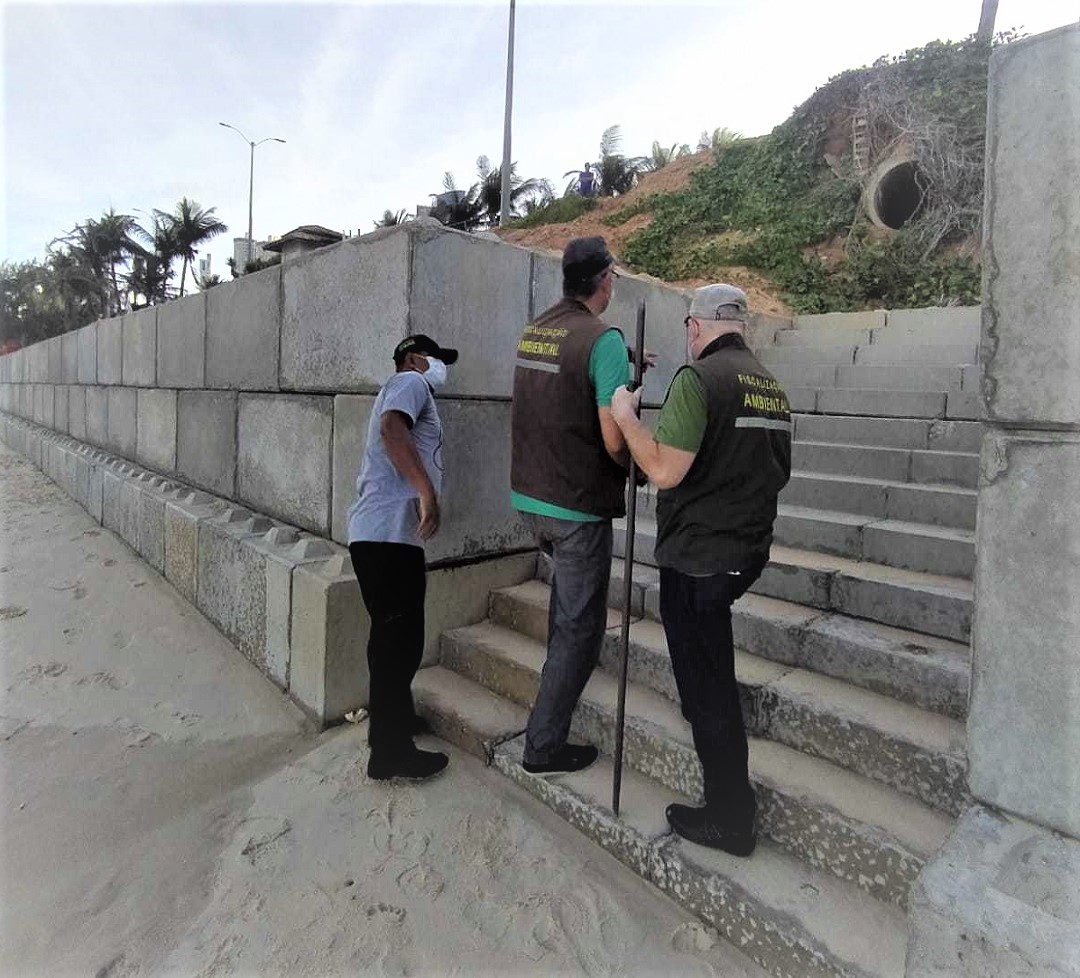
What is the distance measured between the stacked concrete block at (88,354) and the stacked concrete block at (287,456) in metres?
6.69

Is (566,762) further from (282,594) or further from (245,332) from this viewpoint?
(245,332)

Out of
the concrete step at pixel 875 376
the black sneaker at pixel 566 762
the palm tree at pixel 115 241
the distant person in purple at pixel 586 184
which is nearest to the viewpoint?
the black sneaker at pixel 566 762

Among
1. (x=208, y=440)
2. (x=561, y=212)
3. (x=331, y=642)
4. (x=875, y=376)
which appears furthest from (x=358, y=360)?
(x=561, y=212)

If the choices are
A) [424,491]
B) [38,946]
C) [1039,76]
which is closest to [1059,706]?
[1039,76]

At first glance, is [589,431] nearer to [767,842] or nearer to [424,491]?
[424,491]

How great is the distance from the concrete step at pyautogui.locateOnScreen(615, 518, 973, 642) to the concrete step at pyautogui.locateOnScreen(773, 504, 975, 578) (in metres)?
0.05

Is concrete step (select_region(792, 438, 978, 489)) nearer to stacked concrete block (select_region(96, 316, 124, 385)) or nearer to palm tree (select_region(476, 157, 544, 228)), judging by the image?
stacked concrete block (select_region(96, 316, 124, 385))

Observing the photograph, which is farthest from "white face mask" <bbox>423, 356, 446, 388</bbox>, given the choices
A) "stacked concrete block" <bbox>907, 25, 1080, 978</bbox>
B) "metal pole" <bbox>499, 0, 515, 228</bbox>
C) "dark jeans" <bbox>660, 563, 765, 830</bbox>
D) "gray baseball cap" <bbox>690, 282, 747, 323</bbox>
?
"metal pole" <bbox>499, 0, 515, 228</bbox>

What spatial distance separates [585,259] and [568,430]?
700mm

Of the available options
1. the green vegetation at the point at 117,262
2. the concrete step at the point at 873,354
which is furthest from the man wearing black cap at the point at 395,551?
the green vegetation at the point at 117,262

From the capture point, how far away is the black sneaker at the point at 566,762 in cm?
280

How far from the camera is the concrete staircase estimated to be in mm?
2111

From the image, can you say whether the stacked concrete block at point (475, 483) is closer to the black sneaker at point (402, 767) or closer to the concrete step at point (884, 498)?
the black sneaker at point (402, 767)

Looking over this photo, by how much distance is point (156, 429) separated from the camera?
288 inches
